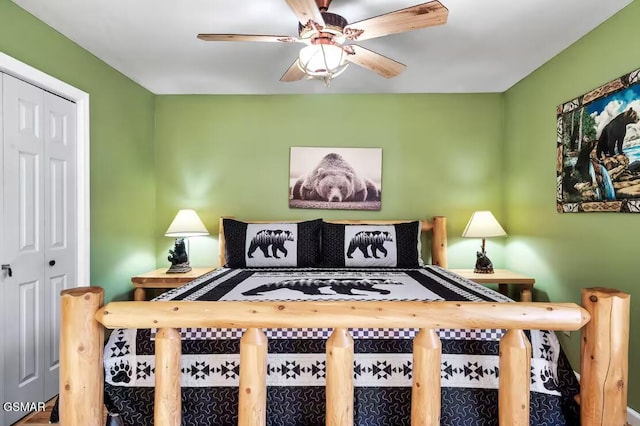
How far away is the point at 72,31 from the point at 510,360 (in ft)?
9.41

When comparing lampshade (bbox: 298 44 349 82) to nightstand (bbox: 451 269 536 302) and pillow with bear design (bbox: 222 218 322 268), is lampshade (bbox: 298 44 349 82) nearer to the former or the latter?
pillow with bear design (bbox: 222 218 322 268)

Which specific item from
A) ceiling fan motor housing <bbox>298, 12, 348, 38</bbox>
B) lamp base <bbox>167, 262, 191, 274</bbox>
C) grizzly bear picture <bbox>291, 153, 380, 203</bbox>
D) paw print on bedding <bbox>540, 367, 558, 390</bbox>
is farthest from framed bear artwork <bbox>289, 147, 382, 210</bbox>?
paw print on bedding <bbox>540, 367, 558, 390</bbox>

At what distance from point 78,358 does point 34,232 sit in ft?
4.70

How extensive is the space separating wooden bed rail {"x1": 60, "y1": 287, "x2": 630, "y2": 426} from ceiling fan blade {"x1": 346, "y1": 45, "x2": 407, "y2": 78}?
144cm

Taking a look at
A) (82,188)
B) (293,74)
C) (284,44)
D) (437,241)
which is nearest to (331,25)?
(293,74)

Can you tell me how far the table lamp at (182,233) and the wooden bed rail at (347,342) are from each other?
2032mm

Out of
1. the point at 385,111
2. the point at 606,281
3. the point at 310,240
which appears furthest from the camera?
the point at 385,111

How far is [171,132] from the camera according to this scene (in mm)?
3588

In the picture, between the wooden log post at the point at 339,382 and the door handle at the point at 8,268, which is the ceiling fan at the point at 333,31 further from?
the door handle at the point at 8,268

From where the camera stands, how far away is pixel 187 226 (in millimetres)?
3217

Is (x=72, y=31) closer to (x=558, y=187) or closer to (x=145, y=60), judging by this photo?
(x=145, y=60)

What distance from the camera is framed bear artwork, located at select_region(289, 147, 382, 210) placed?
A: 11.5 ft

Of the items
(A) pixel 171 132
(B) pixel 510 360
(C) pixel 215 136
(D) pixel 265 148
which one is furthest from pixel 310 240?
(B) pixel 510 360

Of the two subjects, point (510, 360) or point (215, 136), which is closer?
point (510, 360)
